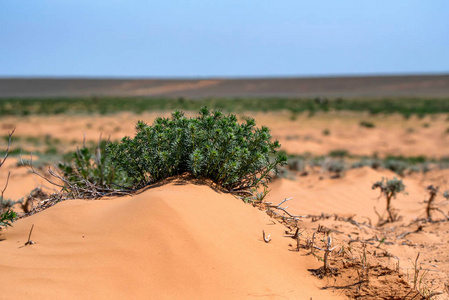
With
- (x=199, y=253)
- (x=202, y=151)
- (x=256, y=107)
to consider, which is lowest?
(x=256, y=107)

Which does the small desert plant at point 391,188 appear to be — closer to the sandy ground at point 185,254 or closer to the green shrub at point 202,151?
the sandy ground at point 185,254

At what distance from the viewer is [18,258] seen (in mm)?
3232

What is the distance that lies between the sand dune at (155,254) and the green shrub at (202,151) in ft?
0.96

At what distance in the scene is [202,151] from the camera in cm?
400

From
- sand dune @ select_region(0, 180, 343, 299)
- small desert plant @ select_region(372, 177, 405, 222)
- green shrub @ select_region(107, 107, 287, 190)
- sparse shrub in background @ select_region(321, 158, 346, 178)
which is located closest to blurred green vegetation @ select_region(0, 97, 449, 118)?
sparse shrub in background @ select_region(321, 158, 346, 178)

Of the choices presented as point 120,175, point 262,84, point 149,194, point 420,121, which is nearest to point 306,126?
point 420,121

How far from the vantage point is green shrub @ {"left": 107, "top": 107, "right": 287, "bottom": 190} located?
397cm

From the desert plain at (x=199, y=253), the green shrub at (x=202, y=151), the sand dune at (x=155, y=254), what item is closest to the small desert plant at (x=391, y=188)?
the desert plain at (x=199, y=253)

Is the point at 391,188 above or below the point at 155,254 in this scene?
below

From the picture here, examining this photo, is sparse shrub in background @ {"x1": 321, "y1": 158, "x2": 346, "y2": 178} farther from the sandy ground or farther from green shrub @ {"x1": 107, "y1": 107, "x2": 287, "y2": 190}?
green shrub @ {"x1": 107, "y1": 107, "x2": 287, "y2": 190}

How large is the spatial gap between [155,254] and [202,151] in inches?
44.0

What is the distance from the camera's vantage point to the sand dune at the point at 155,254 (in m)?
2.95

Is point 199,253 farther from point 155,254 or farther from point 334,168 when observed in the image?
point 334,168

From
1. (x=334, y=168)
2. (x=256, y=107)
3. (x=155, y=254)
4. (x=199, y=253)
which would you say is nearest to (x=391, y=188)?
(x=334, y=168)
